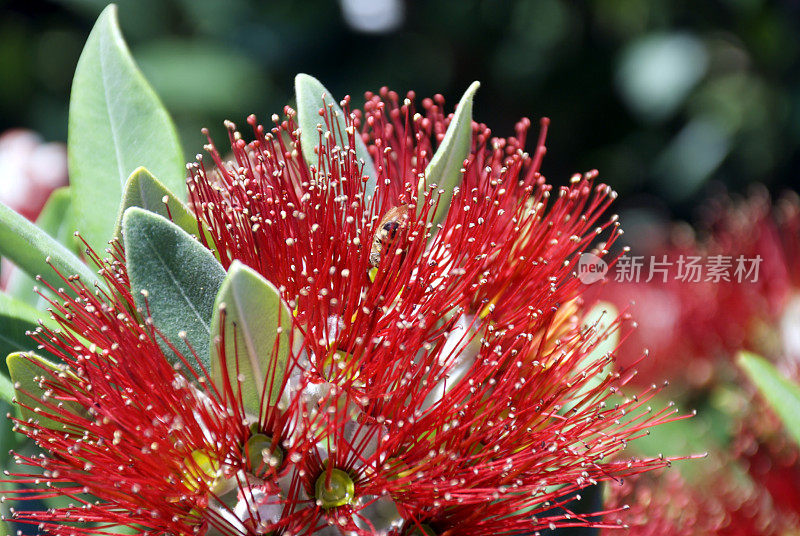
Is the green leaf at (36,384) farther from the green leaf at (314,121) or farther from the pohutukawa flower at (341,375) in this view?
the green leaf at (314,121)

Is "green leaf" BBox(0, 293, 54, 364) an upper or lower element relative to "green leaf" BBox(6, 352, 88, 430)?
upper

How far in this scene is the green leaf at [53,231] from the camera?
1183mm

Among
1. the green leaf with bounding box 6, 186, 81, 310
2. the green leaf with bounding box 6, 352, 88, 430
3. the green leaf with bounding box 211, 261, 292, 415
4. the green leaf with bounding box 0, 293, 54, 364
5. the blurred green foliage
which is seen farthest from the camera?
the blurred green foliage

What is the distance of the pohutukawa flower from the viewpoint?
0.80 m

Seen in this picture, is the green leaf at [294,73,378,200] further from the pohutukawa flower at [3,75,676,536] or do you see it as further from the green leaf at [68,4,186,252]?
the green leaf at [68,4,186,252]

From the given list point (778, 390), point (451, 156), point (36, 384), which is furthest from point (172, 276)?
point (778, 390)

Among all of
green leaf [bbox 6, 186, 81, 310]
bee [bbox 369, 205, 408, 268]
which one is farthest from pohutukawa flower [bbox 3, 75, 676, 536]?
green leaf [bbox 6, 186, 81, 310]

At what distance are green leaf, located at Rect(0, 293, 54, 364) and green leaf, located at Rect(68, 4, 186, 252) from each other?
11cm

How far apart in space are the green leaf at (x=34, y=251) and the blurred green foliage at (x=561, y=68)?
2027 millimetres

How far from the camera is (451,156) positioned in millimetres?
912

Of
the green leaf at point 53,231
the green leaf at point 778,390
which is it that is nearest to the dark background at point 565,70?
the green leaf at point 53,231

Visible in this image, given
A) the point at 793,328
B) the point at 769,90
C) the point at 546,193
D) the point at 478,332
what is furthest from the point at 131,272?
the point at 769,90

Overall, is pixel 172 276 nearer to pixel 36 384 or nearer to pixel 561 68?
pixel 36 384

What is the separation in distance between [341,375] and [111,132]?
17.3 inches
